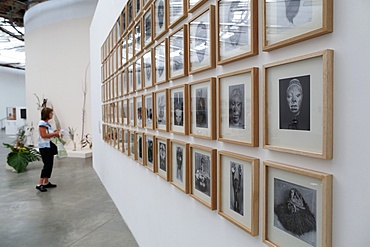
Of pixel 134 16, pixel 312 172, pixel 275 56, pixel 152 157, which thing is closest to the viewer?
pixel 312 172

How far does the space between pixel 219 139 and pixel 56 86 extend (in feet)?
39.4

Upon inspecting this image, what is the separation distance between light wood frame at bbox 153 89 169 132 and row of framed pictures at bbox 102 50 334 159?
22 centimetres

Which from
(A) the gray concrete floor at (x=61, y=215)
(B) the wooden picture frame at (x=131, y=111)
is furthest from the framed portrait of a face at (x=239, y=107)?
(A) the gray concrete floor at (x=61, y=215)

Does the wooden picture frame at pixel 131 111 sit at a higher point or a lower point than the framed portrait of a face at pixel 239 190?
higher

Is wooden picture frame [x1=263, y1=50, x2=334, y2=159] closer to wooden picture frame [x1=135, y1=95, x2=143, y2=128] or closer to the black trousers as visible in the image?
wooden picture frame [x1=135, y1=95, x2=143, y2=128]

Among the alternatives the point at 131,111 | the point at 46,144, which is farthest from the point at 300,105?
the point at 46,144

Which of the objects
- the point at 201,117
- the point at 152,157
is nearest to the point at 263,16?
the point at 201,117

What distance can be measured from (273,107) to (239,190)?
1.45 ft

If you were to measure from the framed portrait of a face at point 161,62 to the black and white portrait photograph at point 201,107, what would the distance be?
54 cm

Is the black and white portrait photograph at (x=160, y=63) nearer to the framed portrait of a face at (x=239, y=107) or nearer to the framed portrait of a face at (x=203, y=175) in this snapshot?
the framed portrait of a face at (x=203, y=175)

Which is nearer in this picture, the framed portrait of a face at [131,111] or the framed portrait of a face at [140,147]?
the framed portrait of a face at [140,147]

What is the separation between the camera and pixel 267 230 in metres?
1.18

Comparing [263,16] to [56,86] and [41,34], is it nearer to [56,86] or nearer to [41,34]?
[56,86]

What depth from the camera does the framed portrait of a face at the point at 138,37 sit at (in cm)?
280
